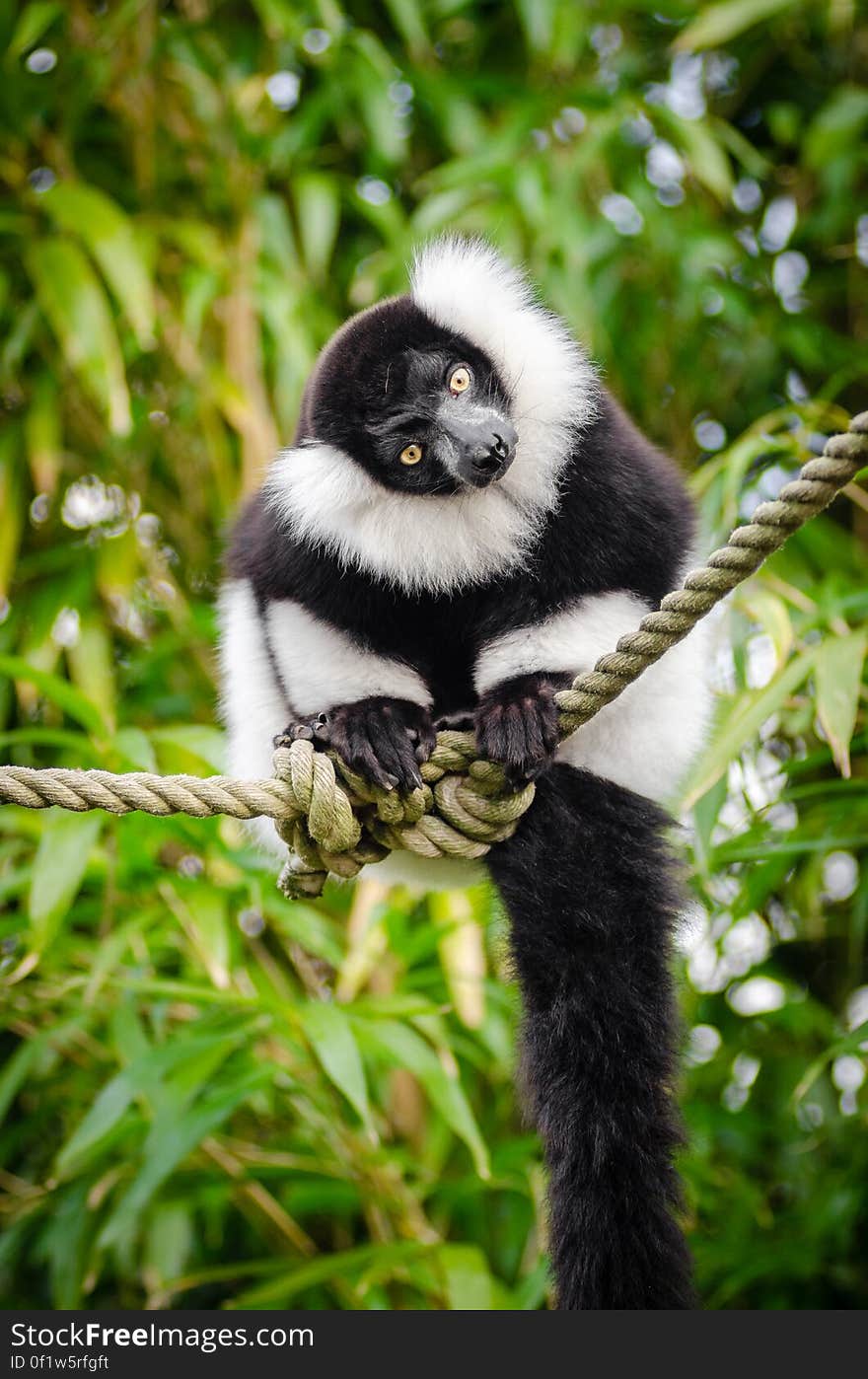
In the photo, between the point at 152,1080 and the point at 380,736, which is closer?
the point at 380,736

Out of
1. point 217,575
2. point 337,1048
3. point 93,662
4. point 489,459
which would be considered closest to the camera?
point 489,459

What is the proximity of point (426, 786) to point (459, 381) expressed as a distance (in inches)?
27.6

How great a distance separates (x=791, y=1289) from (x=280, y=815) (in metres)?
2.21

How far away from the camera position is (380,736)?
73.4 inches

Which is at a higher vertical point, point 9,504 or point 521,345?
point 521,345

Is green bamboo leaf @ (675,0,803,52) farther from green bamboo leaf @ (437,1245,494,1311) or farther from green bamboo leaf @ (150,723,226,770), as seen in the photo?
green bamboo leaf @ (437,1245,494,1311)

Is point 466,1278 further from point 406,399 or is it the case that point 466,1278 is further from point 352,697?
point 406,399

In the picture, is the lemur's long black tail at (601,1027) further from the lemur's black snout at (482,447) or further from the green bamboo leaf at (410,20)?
the green bamboo leaf at (410,20)

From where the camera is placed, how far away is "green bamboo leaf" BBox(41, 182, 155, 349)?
10.1 ft

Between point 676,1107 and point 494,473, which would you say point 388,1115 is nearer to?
point 676,1107

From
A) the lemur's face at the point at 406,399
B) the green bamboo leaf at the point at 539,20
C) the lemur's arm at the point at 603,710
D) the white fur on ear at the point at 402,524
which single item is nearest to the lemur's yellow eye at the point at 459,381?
the lemur's face at the point at 406,399

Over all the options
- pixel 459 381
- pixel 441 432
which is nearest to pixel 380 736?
pixel 441 432

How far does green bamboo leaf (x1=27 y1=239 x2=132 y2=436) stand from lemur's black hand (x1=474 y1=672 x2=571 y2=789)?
1.50m

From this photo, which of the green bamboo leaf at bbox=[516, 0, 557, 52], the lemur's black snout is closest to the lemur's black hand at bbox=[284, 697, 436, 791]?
the lemur's black snout
